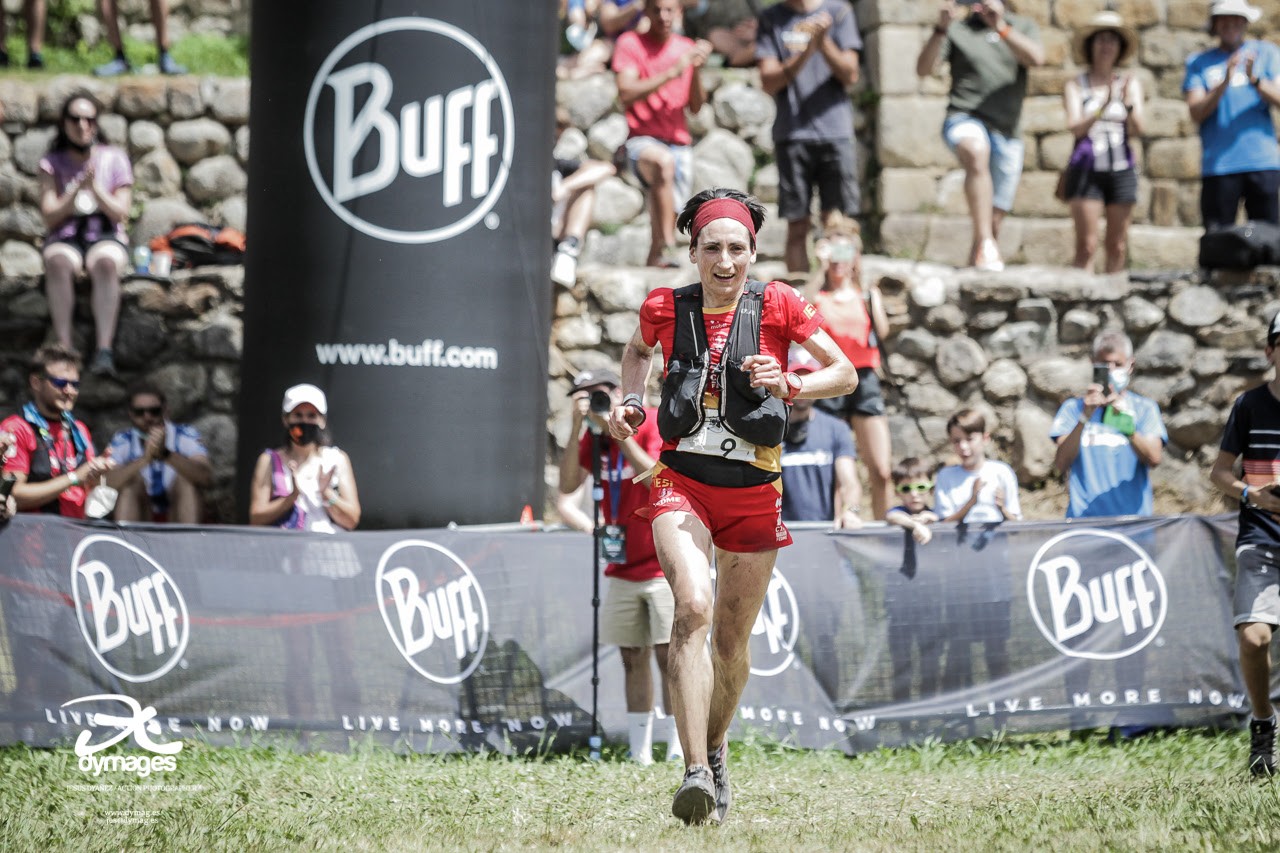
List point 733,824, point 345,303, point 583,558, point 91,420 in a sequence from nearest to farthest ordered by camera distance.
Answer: point 733,824
point 583,558
point 345,303
point 91,420

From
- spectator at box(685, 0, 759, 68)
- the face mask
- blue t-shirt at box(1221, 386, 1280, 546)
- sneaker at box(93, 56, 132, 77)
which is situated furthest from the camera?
spectator at box(685, 0, 759, 68)

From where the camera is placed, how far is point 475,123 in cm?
830

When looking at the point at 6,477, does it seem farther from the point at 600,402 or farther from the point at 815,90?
the point at 815,90

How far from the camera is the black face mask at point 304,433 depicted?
8.09 metres

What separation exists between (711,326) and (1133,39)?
23.4ft

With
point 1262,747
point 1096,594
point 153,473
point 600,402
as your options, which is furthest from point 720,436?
point 153,473

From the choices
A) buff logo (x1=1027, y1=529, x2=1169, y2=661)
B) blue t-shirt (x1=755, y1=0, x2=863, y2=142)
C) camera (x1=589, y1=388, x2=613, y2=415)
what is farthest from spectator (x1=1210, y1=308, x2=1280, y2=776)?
blue t-shirt (x1=755, y1=0, x2=863, y2=142)

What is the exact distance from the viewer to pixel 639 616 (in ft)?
23.8

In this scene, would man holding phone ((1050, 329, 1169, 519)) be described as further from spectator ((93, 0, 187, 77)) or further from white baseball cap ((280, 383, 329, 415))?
spectator ((93, 0, 187, 77))

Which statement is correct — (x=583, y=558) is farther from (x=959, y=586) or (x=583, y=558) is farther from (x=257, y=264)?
(x=257, y=264)

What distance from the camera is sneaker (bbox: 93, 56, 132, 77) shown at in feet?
41.1

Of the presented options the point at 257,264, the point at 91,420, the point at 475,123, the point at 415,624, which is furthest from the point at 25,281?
the point at 415,624

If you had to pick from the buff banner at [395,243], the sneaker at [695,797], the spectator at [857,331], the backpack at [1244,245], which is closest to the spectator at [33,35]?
the buff banner at [395,243]

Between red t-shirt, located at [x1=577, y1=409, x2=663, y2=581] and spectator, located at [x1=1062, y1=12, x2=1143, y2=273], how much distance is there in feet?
16.2
